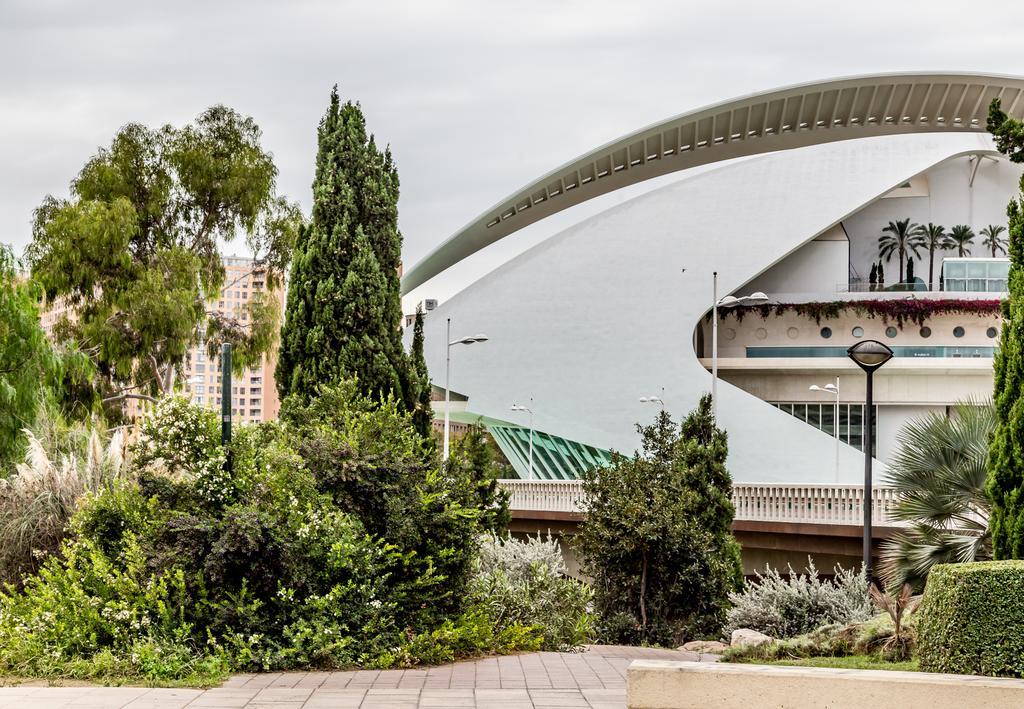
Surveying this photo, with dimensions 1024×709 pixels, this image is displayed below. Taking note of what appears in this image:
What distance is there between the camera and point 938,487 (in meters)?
12.4

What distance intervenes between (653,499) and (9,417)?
1060 cm

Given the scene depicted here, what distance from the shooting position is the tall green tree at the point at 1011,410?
396 inches

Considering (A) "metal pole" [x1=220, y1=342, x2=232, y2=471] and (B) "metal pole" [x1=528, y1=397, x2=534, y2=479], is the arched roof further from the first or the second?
(A) "metal pole" [x1=220, y1=342, x2=232, y2=471]

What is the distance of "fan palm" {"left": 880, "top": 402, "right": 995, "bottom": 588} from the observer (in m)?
11.8

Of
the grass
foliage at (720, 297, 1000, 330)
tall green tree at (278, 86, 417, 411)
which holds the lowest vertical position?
the grass

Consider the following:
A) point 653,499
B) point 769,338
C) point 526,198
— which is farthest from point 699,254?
point 653,499

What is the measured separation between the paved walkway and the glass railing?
32.0 metres

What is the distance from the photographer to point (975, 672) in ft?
22.4

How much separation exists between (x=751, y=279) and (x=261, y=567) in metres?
32.9

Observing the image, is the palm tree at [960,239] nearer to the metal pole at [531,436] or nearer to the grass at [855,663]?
the metal pole at [531,436]

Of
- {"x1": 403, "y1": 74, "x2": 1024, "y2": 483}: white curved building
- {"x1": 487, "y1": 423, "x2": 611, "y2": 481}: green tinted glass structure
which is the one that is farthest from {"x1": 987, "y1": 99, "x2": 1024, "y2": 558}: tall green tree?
{"x1": 487, "y1": 423, "x2": 611, "y2": 481}: green tinted glass structure

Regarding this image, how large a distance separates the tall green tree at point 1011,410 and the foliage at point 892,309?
29.4 metres

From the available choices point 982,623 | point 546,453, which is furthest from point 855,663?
point 546,453

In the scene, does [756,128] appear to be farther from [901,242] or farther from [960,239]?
[960,239]
